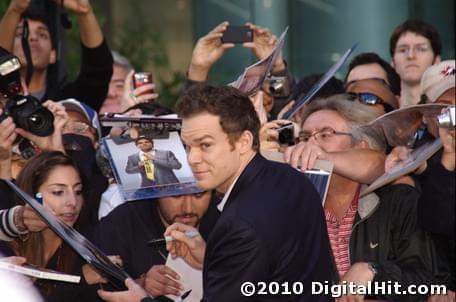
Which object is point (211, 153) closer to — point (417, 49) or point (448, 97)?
point (448, 97)

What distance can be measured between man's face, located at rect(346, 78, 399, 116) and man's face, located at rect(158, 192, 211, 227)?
130cm

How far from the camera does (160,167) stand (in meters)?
5.67

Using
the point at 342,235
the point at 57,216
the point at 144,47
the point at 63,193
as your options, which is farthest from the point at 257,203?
the point at 144,47

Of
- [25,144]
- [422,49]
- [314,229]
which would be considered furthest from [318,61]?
[314,229]

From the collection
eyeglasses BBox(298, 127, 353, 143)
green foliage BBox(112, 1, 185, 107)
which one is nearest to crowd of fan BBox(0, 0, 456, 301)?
eyeglasses BBox(298, 127, 353, 143)

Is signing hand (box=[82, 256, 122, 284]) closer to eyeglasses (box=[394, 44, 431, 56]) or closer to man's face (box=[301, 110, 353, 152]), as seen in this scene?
man's face (box=[301, 110, 353, 152])

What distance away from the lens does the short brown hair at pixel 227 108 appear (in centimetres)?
483

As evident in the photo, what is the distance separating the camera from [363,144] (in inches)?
233

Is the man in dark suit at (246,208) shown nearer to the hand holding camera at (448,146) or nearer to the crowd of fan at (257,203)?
the crowd of fan at (257,203)

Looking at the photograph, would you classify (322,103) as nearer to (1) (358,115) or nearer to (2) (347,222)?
(1) (358,115)

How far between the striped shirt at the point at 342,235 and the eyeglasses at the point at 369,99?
2.55 ft

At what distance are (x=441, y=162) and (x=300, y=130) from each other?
714mm

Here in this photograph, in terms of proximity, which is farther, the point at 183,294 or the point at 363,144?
the point at 363,144

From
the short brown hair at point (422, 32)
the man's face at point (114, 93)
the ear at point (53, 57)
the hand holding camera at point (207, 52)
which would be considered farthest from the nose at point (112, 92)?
the short brown hair at point (422, 32)
